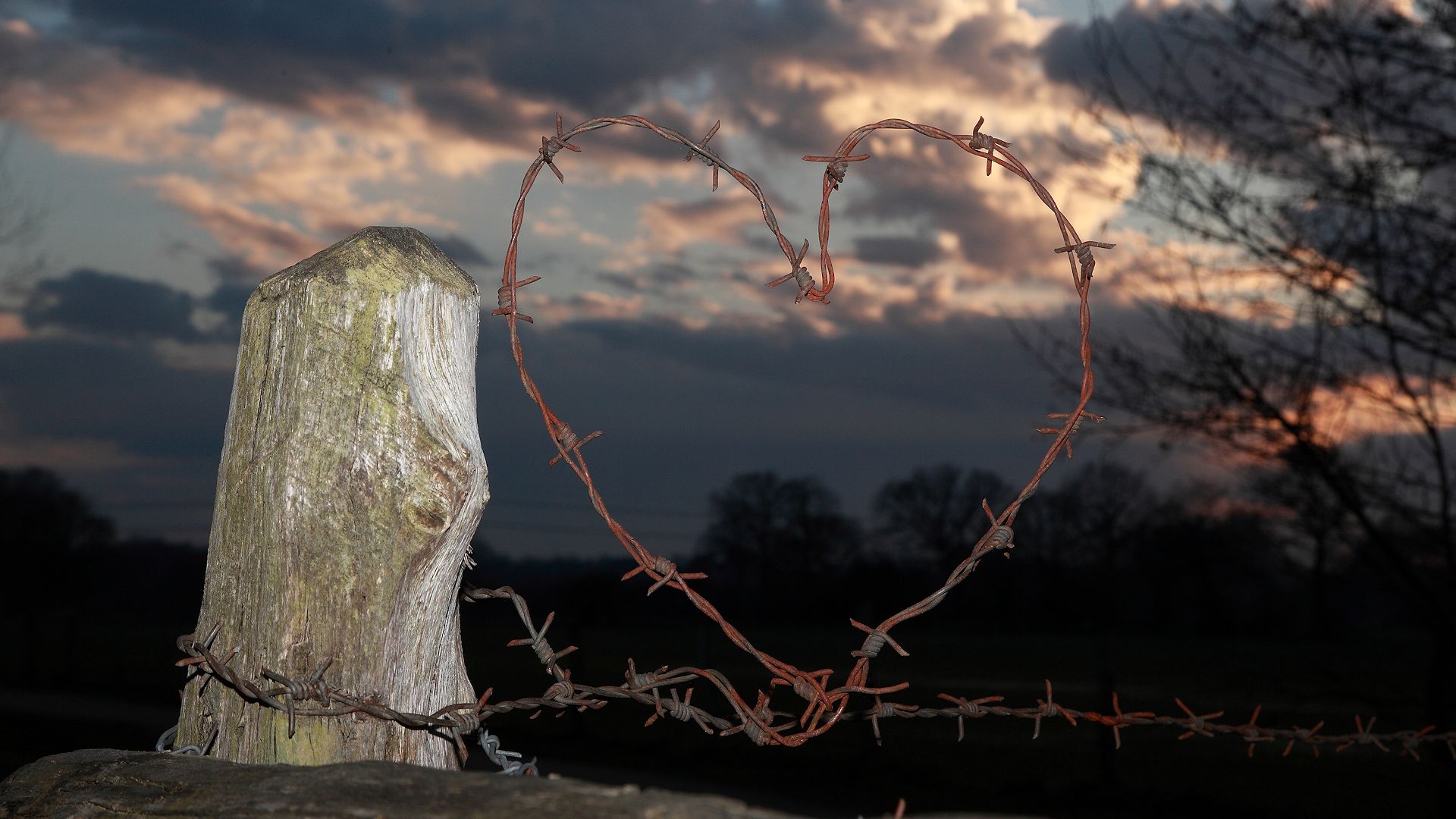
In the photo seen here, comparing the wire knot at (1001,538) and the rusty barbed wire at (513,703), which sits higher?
the wire knot at (1001,538)

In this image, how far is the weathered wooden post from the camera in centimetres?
148

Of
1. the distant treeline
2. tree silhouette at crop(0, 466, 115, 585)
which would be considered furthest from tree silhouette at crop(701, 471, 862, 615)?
tree silhouette at crop(0, 466, 115, 585)

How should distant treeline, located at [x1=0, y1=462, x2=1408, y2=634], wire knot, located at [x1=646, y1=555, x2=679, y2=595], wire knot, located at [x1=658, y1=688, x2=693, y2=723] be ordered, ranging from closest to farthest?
wire knot, located at [x1=646, y1=555, x2=679, y2=595]
wire knot, located at [x1=658, y1=688, x2=693, y2=723]
distant treeline, located at [x1=0, y1=462, x2=1408, y2=634]

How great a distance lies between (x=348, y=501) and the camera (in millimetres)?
1483

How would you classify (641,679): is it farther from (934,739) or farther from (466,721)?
(934,739)

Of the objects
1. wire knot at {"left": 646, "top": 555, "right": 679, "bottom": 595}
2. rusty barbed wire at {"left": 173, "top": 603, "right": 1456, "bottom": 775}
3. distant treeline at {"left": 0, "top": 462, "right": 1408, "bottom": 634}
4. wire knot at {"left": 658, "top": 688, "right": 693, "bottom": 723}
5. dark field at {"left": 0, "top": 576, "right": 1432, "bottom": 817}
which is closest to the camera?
rusty barbed wire at {"left": 173, "top": 603, "right": 1456, "bottom": 775}

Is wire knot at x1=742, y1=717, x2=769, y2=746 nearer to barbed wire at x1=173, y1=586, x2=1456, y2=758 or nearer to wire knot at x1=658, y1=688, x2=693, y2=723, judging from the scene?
barbed wire at x1=173, y1=586, x2=1456, y2=758

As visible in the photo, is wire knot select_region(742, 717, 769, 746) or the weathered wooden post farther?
wire knot select_region(742, 717, 769, 746)

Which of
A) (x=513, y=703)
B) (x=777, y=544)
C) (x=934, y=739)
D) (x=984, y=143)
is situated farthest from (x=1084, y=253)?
(x=777, y=544)

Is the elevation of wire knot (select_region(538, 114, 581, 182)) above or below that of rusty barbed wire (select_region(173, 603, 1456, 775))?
above

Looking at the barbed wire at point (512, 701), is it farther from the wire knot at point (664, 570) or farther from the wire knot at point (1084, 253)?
the wire knot at point (1084, 253)

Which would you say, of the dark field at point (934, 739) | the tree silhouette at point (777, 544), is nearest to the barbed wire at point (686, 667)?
the dark field at point (934, 739)

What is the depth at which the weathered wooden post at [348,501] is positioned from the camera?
1.48 m

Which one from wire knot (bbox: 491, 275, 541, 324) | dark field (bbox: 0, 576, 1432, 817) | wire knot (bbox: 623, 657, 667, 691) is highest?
wire knot (bbox: 491, 275, 541, 324)
